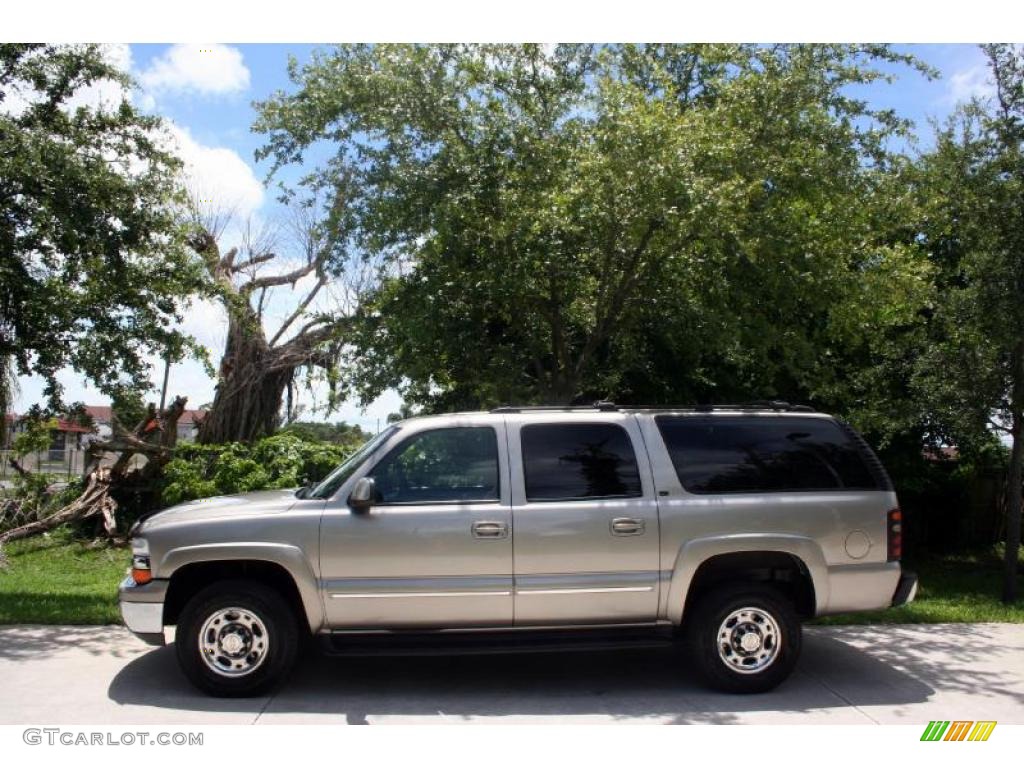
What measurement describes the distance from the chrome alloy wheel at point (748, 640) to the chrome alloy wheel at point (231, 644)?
314cm

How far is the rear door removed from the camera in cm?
640

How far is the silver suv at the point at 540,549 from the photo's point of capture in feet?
20.8

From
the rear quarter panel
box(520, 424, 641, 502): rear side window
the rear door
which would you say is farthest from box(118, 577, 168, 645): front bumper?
the rear quarter panel

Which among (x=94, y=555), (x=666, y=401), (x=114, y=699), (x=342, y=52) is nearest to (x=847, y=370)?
(x=666, y=401)

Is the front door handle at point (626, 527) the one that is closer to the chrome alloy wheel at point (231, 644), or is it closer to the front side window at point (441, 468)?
the front side window at point (441, 468)

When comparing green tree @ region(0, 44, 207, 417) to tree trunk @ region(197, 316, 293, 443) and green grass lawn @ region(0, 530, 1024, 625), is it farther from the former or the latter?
tree trunk @ region(197, 316, 293, 443)

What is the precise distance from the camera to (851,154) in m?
9.87

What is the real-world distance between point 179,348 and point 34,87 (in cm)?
311

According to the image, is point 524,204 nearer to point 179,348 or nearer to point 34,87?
point 179,348

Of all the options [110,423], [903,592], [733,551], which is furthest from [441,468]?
[110,423]

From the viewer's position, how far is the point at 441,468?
6672 mm

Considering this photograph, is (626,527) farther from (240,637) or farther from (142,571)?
(142,571)
